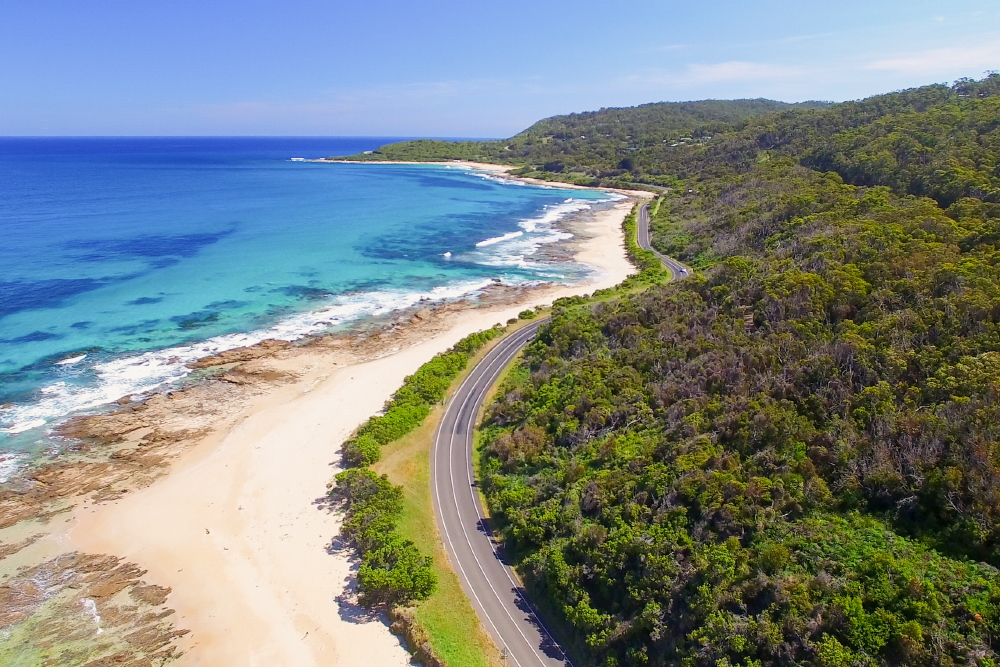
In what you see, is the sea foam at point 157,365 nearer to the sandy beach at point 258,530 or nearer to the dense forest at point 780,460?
the sandy beach at point 258,530

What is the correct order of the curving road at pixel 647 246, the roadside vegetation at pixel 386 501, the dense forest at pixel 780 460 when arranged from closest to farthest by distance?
the dense forest at pixel 780 460
the roadside vegetation at pixel 386 501
the curving road at pixel 647 246

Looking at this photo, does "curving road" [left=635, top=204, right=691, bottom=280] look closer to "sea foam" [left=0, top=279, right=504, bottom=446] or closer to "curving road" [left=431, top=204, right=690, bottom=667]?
"sea foam" [left=0, top=279, right=504, bottom=446]

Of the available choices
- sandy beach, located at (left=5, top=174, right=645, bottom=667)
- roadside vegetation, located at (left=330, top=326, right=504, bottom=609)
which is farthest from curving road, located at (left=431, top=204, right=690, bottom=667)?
sandy beach, located at (left=5, top=174, right=645, bottom=667)

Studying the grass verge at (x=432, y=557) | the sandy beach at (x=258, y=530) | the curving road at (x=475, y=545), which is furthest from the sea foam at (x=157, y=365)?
the grass verge at (x=432, y=557)

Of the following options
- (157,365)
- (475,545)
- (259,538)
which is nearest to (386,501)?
(475,545)

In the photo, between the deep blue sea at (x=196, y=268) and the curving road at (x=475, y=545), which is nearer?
the curving road at (x=475, y=545)
